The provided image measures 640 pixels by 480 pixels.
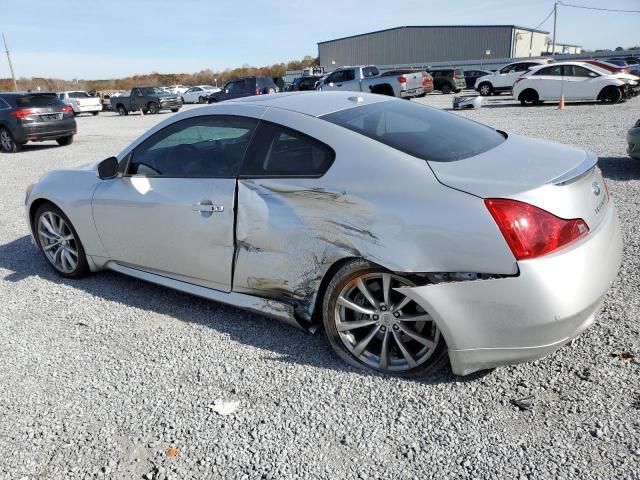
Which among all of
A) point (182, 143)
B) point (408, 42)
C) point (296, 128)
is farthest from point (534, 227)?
point (408, 42)

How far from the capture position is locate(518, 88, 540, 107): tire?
18.4 meters

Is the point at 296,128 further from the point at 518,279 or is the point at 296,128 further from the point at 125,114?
the point at 125,114


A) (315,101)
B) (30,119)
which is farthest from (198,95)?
(315,101)

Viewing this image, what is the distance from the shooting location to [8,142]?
14.0 metres

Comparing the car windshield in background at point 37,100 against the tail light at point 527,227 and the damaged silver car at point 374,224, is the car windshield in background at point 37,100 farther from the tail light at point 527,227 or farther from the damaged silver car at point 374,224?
the tail light at point 527,227

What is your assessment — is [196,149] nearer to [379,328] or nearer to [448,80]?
[379,328]

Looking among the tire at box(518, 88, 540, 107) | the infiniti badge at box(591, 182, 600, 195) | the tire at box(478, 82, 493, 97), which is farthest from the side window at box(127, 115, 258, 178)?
the tire at box(478, 82, 493, 97)

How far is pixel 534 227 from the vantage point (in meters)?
2.27

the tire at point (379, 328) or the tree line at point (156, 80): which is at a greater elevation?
the tree line at point (156, 80)

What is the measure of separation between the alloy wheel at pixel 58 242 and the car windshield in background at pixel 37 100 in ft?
37.0

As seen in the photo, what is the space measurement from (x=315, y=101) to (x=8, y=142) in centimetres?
1390

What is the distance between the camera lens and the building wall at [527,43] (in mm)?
58906

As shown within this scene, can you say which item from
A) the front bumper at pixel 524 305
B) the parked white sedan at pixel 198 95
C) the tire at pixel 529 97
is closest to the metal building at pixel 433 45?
the parked white sedan at pixel 198 95

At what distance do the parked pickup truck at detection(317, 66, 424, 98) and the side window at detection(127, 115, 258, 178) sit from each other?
66.5 feet
